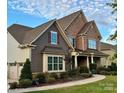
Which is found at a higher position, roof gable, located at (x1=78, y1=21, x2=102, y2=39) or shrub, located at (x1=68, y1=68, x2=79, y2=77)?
roof gable, located at (x1=78, y1=21, x2=102, y2=39)

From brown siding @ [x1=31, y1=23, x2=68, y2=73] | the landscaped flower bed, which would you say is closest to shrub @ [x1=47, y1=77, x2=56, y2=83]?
the landscaped flower bed

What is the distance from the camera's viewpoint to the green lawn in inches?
87.6

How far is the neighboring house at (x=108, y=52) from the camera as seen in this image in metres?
2.27

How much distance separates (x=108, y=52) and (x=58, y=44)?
17.7 inches

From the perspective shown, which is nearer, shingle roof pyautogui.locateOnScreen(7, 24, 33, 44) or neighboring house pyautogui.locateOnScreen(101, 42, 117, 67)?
neighboring house pyautogui.locateOnScreen(101, 42, 117, 67)

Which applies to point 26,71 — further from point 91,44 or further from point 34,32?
point 91,44

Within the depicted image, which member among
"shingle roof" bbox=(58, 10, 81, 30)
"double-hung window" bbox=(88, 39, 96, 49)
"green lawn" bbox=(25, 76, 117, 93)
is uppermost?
"shingle roof" bbox=(58, 10, 81, 30)

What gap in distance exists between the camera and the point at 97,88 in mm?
2246

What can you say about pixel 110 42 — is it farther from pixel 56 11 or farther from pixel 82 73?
pixel 56 11

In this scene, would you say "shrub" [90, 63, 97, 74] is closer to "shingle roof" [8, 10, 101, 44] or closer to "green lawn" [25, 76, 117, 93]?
"green lawn" [25, 76, 117, 93]

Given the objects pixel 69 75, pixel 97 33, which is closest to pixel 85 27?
pixel 97 33

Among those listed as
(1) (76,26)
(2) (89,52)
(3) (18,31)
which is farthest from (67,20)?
(3) (18,31)

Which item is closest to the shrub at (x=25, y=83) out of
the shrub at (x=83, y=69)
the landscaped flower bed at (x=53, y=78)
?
the landscaped flower bed at (x=53, y=78)

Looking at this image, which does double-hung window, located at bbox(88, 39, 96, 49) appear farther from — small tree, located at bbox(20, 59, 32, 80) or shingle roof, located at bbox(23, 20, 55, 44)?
small tree, located at bbox(20, 59, 32, 80)
